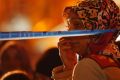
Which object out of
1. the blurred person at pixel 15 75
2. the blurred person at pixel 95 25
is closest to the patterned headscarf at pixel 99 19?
the blurred person at pixel 95 25

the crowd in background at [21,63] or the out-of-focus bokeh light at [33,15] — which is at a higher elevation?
the out-of-focus bokeh light at [33,15]

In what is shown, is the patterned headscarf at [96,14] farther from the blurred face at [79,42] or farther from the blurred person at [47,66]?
the blurred person at [47,66]

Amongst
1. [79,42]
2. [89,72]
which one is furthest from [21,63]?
[89,72]

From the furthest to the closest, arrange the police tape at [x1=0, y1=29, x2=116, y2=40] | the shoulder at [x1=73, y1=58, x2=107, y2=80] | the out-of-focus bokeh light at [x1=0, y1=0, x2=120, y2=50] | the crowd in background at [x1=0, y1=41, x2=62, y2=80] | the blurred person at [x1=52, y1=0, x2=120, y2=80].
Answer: the out-of-focus bokeh light at [x1=0, y1=0, x2=120, y2=50], the crowd in background at [x1=0, y1=41, x2=62, y2=80], the blurred person at [x1=52, y1=0, x2=120, y2=80], the shoulder at [x1=73, y1=58, x2=107, y2=80], the police tape at [x1=0, y1=29, x2=116, y2=40]

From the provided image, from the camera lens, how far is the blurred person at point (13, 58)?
3.04 m

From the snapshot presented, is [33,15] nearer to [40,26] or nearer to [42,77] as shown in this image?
[40,26]

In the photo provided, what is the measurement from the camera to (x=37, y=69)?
320 cm

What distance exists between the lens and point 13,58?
3064 millimetres

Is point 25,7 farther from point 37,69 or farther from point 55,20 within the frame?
point 37,69

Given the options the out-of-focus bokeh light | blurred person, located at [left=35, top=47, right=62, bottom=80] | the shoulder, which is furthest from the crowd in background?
the shoulder

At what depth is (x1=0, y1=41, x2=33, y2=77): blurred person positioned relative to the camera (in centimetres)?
304

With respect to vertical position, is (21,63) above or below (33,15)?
below

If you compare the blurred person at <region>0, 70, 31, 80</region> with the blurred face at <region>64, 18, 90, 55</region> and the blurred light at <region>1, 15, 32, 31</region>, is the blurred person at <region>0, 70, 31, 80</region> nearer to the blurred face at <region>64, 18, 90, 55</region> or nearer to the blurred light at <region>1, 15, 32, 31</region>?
the blurred light at <region>1, 15, 32, 31</region>

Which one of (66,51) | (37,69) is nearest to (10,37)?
(66,51)
